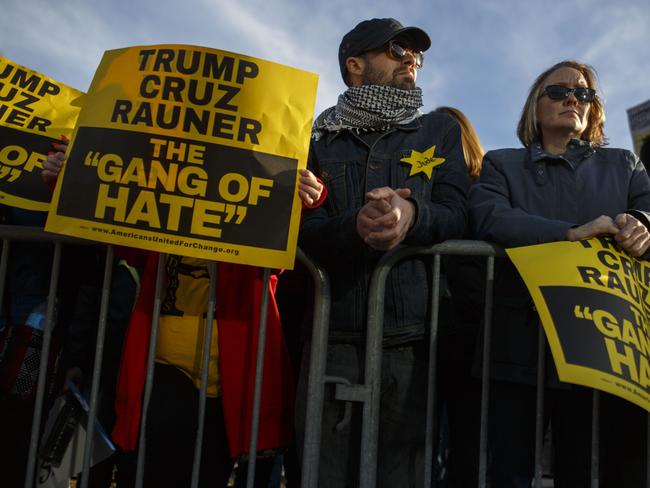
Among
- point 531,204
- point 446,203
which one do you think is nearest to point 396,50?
point 446,203

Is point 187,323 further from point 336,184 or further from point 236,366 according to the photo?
point 336,184

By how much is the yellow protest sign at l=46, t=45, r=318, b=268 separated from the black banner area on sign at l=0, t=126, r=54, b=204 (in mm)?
424

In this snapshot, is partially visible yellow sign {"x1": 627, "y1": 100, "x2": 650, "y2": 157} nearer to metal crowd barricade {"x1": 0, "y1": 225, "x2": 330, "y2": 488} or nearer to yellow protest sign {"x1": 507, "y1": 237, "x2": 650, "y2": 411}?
yellow protest sign {"x1": 507, "y1": 237, "x2": 650, "y2": 411}

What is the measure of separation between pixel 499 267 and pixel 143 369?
1414 mm

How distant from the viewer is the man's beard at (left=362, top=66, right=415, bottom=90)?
2.73 metres

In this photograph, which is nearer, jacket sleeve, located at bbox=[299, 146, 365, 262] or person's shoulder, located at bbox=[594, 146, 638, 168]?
jacket sleeve, located at bbox=[299, 146, 365, 262]

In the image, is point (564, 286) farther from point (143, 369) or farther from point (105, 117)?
point (105, 117)

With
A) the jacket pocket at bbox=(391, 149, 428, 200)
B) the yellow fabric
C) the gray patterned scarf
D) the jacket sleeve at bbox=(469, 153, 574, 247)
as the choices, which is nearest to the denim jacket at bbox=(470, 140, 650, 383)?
the jacket sleeve at bbox=(469, 153, 574, 247)

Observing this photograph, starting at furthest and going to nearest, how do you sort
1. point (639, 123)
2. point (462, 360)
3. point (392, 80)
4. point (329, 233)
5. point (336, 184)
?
point (639, 123), point (392, 80), point (462, 360), point (336, 184), point (329, 233)

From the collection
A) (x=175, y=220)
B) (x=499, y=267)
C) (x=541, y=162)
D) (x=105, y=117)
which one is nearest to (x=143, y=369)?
(x=175, y=220)

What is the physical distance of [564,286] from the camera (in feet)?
6.98

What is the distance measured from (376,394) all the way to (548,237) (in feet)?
2.72

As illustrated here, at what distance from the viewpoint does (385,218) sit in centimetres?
210

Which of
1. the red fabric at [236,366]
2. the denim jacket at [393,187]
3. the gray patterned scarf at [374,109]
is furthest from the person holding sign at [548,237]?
the red fabric at [236,366]
